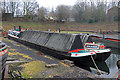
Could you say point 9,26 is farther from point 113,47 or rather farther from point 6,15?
point 113,47

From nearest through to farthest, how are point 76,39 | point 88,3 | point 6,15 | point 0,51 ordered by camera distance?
point 0,51, point 76,39, point 6,15, point 88,3

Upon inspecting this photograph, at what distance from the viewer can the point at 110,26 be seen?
4700 cm

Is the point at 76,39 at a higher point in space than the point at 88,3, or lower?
lower

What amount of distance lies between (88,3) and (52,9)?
19.1 meters

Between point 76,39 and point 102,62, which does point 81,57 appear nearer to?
point 76,39

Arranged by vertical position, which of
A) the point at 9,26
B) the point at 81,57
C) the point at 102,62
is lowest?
the point at 102,62

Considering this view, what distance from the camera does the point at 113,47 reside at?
2122 centimetres

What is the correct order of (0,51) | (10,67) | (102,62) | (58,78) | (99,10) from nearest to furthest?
1. (0,51)
2. (58,78)
3. (10,67)
4. (102,62)
5. (99,10)

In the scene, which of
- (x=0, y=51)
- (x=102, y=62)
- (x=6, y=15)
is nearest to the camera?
(x=0, y=51)

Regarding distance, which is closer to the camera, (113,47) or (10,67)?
(10,67)

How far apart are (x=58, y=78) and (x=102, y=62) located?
6.50 metres

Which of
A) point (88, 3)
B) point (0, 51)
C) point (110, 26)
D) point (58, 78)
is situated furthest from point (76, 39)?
point (88, 3)

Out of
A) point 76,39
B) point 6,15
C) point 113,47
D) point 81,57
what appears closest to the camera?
point 81,57

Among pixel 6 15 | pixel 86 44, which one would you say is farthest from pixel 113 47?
pixel 6 15
